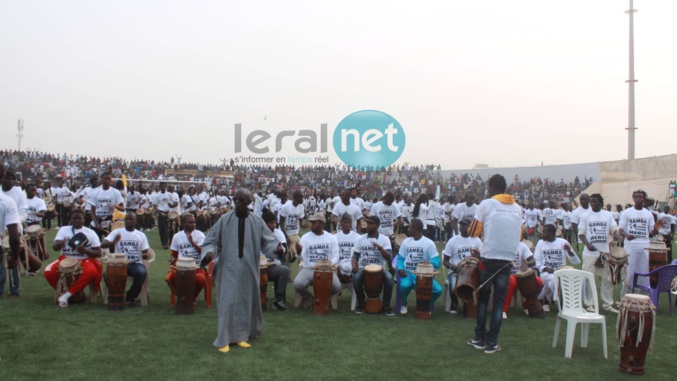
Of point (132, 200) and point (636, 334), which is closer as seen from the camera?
point (636, 334)

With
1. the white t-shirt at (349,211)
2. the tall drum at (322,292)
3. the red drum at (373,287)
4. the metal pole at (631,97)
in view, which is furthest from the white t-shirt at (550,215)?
the metal pole at (631,97)

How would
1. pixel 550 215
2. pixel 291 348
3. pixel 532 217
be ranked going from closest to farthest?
pixel 291 348 < pixel 532 217 < pixel 550 215

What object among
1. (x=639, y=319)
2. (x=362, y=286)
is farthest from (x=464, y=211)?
(x=639, y=319)

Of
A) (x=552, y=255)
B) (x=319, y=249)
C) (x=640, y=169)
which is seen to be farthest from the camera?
(x=640, y=169)

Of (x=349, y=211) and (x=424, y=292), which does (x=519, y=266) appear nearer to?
(x=424, y=292)

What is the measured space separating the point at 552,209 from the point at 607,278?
1214cm

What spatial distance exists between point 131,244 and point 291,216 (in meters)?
4.20

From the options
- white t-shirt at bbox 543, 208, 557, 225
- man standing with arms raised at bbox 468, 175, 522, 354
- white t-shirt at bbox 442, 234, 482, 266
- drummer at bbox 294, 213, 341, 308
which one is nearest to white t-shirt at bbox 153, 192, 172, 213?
drummer at bbox 294, 213, 341, 308

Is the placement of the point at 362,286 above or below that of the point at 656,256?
A: below

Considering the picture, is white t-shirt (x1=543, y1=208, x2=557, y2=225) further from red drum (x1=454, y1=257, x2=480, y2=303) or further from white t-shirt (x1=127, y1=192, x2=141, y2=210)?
red drum (x1=454, y1=257, x2=480, y2=303)

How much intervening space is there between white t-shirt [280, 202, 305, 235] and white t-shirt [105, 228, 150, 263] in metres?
3.96

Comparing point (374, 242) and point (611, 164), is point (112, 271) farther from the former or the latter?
point (611, 164)

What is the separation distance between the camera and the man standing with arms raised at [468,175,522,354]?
654cm

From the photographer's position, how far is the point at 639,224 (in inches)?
Result: 371
